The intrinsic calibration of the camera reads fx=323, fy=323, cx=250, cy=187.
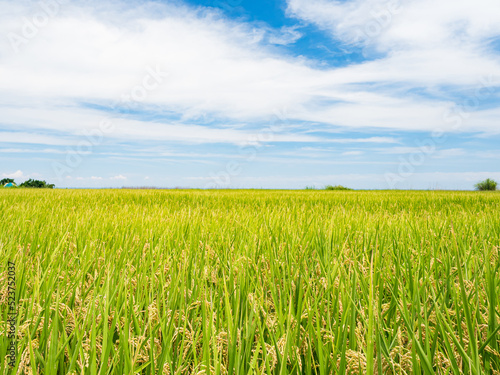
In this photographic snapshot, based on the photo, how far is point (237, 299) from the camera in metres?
1.17

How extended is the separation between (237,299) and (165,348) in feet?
1.15

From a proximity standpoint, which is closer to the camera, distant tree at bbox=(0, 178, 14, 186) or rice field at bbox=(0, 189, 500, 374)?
rice field at bbox=(0, 189, 500, 374)

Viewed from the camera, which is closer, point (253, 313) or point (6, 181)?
point (253, 313)

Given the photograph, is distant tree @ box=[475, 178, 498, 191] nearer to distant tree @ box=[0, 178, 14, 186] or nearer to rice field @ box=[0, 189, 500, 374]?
rice field @ box=[0, 189, 500, 374]

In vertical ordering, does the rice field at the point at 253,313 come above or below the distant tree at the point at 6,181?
below

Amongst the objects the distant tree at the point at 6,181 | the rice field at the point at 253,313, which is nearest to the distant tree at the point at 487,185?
the rice field at the point at 253,313

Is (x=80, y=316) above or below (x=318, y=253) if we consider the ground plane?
below

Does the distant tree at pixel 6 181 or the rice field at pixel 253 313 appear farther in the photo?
the distant tree at pixel 6 181

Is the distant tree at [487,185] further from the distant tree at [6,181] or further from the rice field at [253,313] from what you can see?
the distant tree at [6,181]

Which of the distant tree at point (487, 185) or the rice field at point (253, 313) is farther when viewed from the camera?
the distant tree at point (487, 185)

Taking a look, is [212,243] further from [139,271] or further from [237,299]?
[237,299]

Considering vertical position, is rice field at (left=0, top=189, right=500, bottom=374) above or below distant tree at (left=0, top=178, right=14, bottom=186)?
below

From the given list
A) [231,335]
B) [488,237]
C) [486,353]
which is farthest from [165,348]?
[488,237]

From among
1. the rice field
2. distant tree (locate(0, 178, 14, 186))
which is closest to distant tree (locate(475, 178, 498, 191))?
the rice field
